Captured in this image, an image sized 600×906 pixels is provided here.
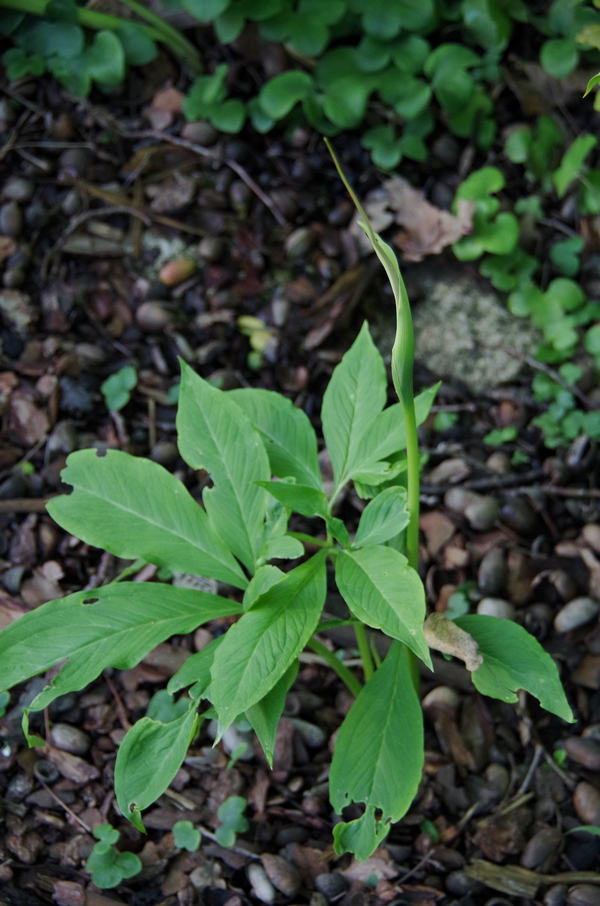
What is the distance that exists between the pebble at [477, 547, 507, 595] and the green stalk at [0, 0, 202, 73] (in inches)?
71.5

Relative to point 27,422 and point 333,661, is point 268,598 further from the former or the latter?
point 27,422

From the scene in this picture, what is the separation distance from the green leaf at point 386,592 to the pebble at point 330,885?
632 mm

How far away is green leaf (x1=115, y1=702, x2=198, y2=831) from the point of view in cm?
102

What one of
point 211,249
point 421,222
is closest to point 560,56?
point 421,222

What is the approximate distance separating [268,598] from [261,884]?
614mm

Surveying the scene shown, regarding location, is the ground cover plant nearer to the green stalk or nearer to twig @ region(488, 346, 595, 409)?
twig @ region(488, 346, 595, 409)

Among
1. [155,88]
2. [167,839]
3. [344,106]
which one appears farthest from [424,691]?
[155,88]

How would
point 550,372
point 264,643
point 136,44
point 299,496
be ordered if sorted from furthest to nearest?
point 136,44, point 550,372, point 299,496, point 264,643

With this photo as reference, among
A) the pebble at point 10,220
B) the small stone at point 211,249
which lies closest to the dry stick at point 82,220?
the pebble at point 10,220

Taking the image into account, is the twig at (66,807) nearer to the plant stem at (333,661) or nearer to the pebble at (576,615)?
the plant stem at (333,661)

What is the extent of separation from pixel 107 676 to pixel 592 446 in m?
1.34

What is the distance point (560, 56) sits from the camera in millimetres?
2082

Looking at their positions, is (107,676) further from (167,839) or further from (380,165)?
(380,165)

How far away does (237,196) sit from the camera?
84.7 inches
